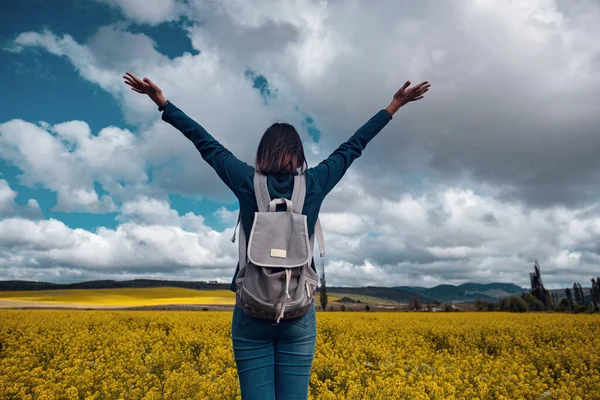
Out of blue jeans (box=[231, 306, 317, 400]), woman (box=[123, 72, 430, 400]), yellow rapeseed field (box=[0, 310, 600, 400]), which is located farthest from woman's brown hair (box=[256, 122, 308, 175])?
yellow rapeseed field (box=[0, 310, 600, 400])

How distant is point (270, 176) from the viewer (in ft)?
6.34

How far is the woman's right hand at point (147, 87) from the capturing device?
2275 mm

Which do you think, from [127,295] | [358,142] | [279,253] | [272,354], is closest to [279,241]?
[279,253]

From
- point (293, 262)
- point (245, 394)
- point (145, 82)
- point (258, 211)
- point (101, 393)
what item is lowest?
point (101, 393)

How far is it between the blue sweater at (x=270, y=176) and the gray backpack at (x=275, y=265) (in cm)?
7

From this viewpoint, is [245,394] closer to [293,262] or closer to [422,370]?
[293,262]

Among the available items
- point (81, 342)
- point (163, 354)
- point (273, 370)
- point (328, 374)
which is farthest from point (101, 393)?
point (273, 370)

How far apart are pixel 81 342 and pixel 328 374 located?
565cm

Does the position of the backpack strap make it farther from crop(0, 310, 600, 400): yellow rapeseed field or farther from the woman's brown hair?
crop(0, 310, 600, 400): yellow rapeseed field

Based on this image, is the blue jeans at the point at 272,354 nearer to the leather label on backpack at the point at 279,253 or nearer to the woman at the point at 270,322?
the woman at the point at 270,322

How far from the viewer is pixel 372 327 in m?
13.0

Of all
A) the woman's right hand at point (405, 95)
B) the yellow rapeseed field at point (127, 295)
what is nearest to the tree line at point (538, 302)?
the yellow rapeseed field at point (127, 295)

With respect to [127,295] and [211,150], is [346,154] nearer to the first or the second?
[211,150]

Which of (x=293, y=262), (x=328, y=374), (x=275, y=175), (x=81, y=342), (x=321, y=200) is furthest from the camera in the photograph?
(x=81, y=342)
